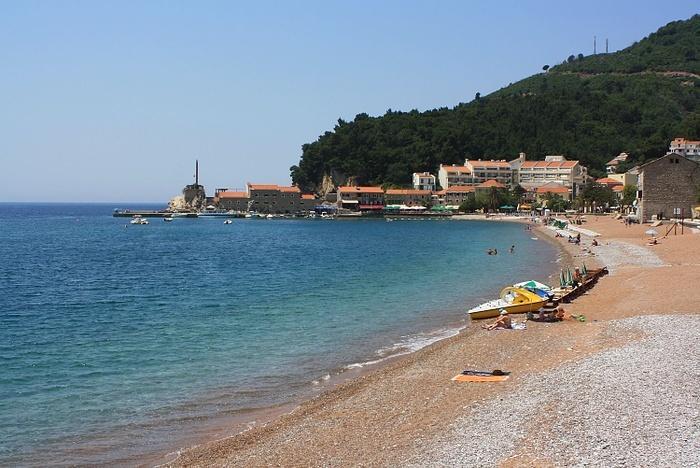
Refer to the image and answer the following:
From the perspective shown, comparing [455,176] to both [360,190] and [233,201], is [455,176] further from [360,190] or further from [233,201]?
[233,201]

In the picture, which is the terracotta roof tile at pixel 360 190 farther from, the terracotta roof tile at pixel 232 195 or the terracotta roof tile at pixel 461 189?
the terracotta roof tile at pixel 232 195

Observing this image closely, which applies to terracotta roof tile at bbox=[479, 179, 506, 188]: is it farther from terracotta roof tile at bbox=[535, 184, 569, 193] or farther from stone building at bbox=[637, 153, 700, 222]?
stone building at bbox=[637, 153, 700, 222]

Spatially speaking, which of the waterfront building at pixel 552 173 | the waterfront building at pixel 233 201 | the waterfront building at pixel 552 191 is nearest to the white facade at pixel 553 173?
the waterfront building at pixel 552 173

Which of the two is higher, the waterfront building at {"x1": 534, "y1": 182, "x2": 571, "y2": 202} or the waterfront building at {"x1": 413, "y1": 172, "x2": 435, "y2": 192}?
the waterfront building at {"x1": 413, "y1": 172, "x2": 435, "y2": 192}

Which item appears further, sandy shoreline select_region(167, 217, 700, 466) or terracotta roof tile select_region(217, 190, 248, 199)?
terracotta roof tile select_region(217, 190, 248, 199)

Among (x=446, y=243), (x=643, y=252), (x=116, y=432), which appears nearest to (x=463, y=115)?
(x=446, y=243)

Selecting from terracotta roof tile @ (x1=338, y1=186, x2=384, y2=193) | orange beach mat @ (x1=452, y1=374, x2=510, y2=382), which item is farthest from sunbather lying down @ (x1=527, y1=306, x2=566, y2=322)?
terracotta roof tile @ (x1=338, y1=186, x2=384, y2=193)

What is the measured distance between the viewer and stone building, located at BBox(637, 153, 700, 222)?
220ft

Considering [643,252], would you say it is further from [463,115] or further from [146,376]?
[463,115]

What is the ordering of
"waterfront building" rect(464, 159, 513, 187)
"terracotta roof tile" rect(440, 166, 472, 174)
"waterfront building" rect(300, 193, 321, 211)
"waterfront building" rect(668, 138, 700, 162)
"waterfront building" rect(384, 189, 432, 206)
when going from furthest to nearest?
"waterfront building" rect(300, 193, 321, 211) → "waterfront building" rect(464, 159, 513, 187) → "terracotta roof tile" rect(440, 166, 472, 174) → "waterfront building" rect(384, 189, 432, 206) → "waterfront building" rect(668, 138, 700, 162)

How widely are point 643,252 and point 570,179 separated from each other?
10975 cm

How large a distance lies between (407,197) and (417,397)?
143 metres

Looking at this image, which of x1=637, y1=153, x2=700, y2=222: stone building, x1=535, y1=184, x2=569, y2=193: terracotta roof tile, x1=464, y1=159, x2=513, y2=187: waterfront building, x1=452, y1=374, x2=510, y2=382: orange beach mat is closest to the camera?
x1=452, y1=374, x2=510, y2=382: orange beach mat

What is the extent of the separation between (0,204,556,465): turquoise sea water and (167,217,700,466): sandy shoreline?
147 centimetres
